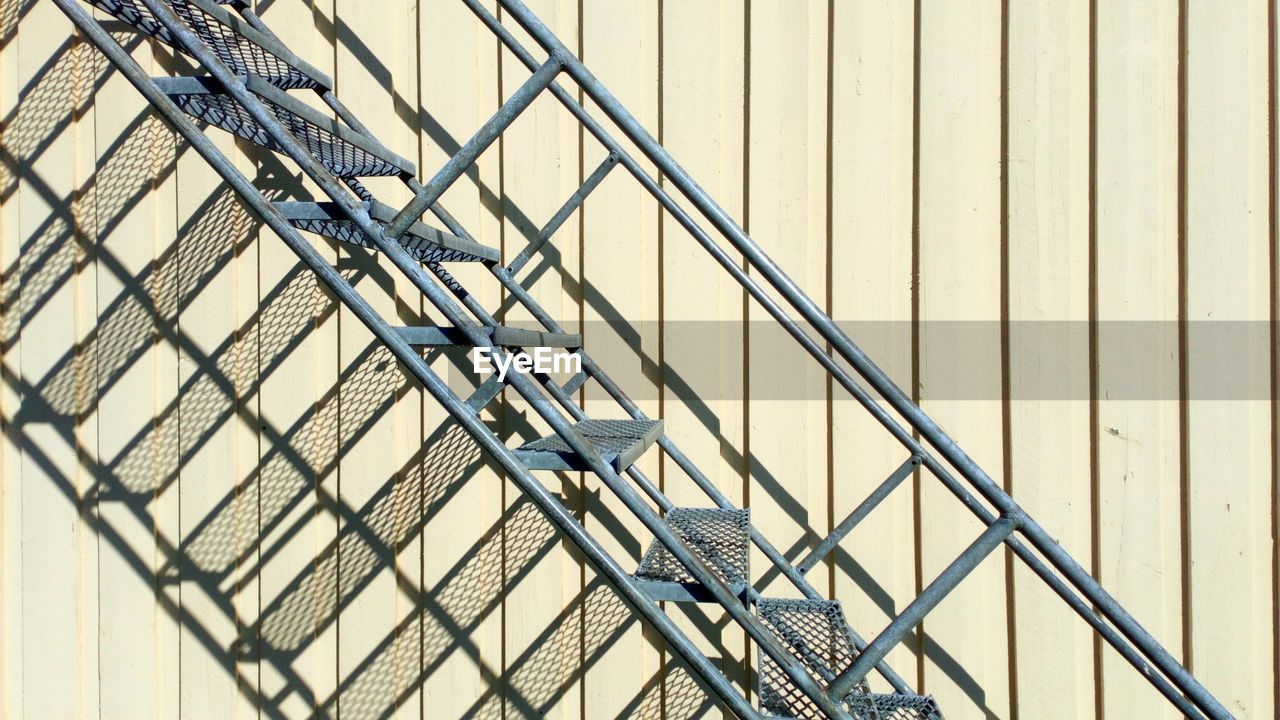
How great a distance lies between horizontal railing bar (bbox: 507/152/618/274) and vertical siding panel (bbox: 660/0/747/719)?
0.32m

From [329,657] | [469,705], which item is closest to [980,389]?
[469,705]

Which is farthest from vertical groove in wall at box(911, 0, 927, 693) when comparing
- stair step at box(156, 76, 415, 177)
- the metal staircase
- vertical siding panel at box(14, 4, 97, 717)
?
vertical siding panel at box(14, 4, 97, 717)

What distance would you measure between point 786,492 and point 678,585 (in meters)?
0.94

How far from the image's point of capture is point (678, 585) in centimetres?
167

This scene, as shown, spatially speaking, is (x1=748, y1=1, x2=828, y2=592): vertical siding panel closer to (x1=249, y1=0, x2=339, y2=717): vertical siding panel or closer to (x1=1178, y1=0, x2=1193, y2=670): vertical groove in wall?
(x1=1178, y1=0, x2=1193, y2=670): vertical groove in wall

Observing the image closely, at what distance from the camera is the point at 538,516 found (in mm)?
2582

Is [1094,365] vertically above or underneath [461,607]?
underneath

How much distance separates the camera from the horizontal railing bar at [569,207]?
2184 millimetres

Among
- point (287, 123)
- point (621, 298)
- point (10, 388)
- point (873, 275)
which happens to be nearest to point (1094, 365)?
point (873, 275)

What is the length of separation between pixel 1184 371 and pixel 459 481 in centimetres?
232

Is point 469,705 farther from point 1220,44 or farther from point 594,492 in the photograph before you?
point 1220,44

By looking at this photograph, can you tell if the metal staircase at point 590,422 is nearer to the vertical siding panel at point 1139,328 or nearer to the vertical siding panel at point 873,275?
the vertical siding panel at point 873,275

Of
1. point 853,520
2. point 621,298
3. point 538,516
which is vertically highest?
point 621,298
